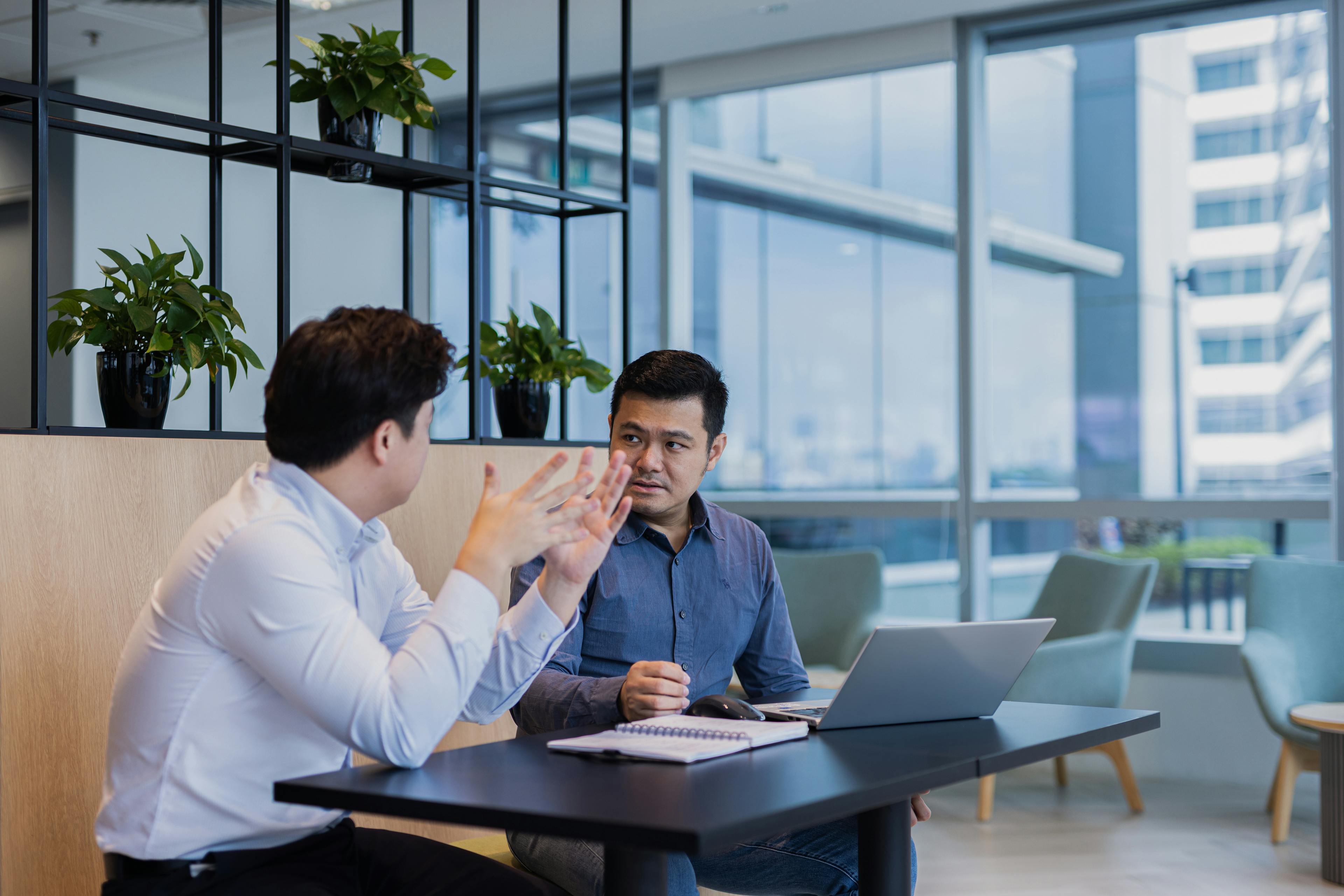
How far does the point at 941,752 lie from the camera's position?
152 cm

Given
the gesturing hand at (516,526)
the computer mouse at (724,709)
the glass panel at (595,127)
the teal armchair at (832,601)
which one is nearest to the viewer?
the gesturing hand at (516,526)

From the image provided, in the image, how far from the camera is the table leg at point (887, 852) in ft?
5.70

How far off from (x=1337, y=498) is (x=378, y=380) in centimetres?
415

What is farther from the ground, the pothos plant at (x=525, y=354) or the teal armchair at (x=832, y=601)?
the pothos plant at (x=525, y=354)

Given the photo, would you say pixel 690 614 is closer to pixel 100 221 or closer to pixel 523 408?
pixel 523 408

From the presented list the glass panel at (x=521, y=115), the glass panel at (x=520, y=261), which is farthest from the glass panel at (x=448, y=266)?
the glass panel at (x=521, y=115)

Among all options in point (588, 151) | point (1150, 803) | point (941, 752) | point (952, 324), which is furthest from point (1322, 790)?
point (588, 151)

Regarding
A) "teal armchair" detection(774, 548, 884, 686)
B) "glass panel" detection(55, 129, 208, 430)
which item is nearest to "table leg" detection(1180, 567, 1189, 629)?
"teal armchair" detection(774, 548, 884, 686)

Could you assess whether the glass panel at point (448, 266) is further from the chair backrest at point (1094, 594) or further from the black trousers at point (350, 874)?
the black trousers at point (350, 874)

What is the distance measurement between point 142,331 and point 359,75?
81 cm

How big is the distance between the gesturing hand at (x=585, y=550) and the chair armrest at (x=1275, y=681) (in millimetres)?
3141

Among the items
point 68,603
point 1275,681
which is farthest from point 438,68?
point 1275,681

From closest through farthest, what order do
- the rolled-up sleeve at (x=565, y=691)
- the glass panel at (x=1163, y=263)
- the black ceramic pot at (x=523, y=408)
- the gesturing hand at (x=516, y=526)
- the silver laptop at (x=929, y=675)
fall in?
the gesturing hand at (x=516, y=526)
the silver laptop at (x=929, y=675)
the rolled-up sleeve at (x=565, y=691)
the black ceramic pot at (x=523, y=408)
the glass panel at (x=1163, y=263)

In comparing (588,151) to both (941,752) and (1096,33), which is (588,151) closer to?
(1096,33)
